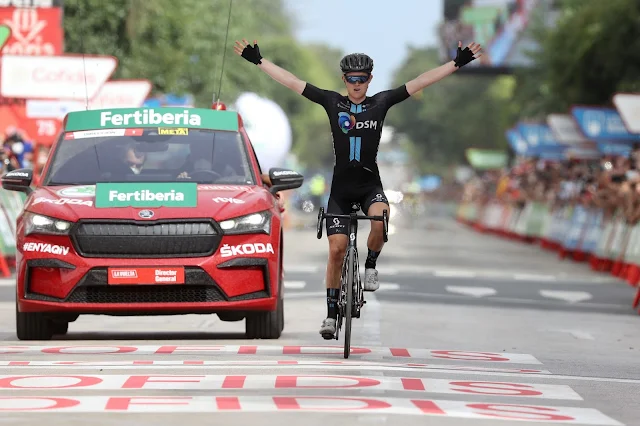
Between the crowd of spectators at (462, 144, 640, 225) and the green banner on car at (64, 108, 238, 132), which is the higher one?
the green banner on car at (64, 108, 238, 132)

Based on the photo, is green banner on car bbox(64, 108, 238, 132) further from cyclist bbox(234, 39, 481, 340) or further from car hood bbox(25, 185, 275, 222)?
cyclist bbox(234, 39, 481, 340)

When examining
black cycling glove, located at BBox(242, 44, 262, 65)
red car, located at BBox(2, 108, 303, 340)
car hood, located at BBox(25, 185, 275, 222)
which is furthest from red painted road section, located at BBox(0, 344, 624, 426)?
black cycling glove, located at BBox(242, 44, 262, 65)

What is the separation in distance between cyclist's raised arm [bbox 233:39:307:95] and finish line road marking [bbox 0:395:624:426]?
3.87 metres

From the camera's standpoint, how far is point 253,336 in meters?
13.9

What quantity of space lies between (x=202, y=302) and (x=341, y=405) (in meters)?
4.21

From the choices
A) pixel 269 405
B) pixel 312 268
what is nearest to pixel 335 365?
pixel 269 405

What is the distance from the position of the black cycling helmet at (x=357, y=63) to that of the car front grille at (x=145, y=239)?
5.10 feet

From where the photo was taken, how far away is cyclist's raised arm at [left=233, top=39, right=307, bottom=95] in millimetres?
12823

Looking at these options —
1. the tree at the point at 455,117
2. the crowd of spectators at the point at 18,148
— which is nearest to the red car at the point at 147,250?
the crowd of spectators at the point at 18,148

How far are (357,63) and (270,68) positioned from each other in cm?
77

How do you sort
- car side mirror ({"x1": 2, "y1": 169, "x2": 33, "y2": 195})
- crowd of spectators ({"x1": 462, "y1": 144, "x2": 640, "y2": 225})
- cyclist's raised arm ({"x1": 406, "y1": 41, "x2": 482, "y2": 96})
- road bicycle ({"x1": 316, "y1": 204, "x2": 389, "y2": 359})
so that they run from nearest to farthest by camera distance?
road bicycle ({"x1": 316, "y1": 204, "x2": 389, "y2": 359}) < cyclist's raised arm ({"x1": 406, "y1": 41, "x2": 482, "y2": 96}) < car side mirror ({"x1": 2, "y1": 169, "x2": 33, "y2": 195}) < crowd of spectators ({"x1": 462, "y1": 144, "x2": 640, "y2": 225})

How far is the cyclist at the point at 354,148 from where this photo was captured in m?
12.6

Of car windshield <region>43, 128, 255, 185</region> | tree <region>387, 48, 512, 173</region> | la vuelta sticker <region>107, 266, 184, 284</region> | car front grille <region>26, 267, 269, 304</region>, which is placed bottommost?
tree <region>387, 48, 512, 173</region>

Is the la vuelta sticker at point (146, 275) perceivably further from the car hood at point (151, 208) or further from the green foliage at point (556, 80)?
the green foliage at point (556, 80)
